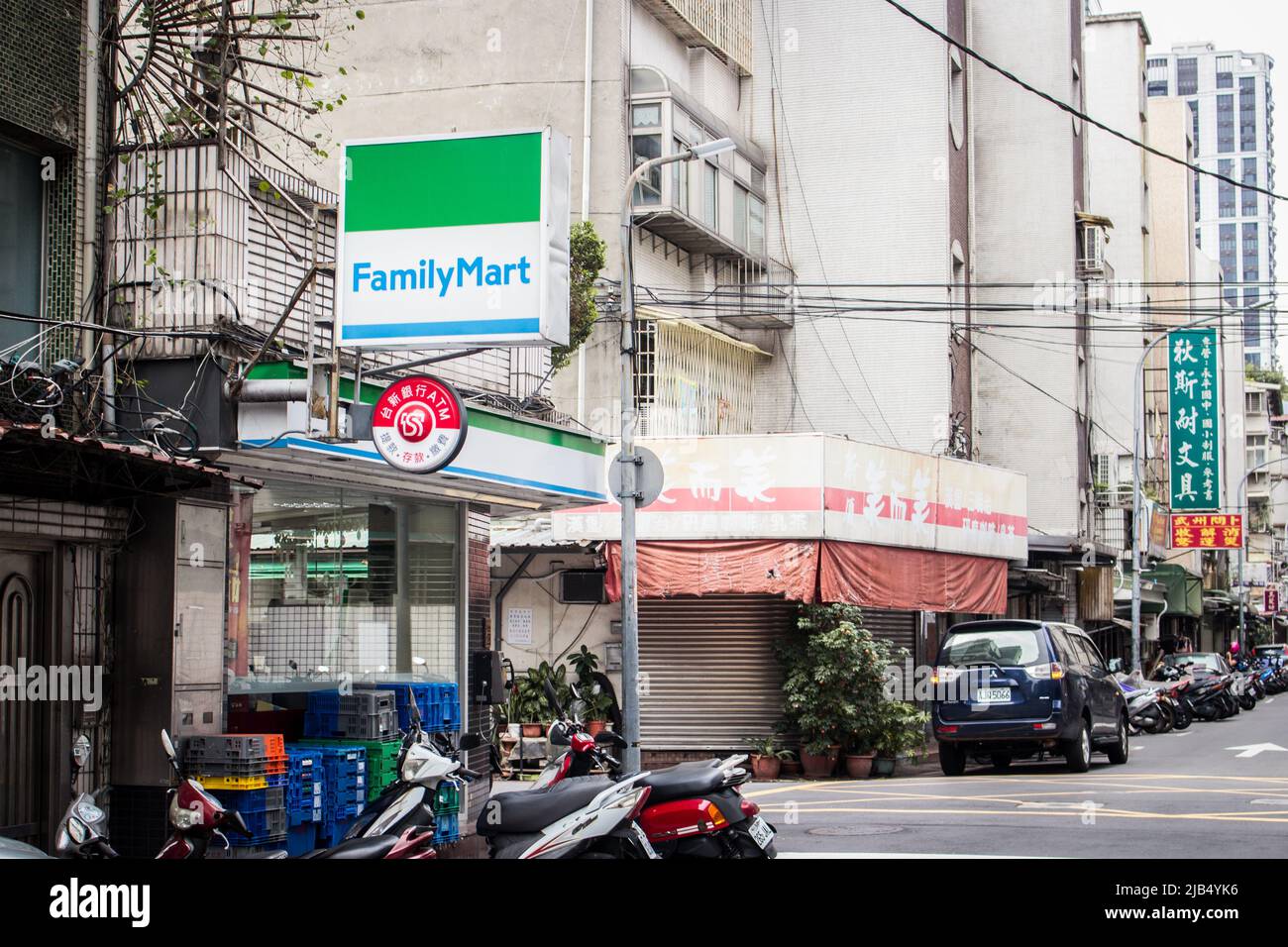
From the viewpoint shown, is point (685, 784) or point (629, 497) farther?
point (629, 497)

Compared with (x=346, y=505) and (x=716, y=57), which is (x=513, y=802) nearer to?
(x=346, y=505)

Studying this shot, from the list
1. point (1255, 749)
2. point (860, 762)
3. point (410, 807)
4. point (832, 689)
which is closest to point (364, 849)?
point (410, 807)

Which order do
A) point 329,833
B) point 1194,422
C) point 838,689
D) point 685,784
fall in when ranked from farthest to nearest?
point 1194,422
point 838,689
point 329,833
point 685,784

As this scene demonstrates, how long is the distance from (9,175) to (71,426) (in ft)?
6.52

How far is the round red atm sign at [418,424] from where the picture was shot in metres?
11.7

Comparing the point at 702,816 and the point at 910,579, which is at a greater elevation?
the point at 910,579

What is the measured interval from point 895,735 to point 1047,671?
138 inches

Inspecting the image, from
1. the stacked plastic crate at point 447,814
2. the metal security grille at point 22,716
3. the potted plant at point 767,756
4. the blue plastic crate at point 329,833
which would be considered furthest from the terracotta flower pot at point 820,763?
the metal security grille at point 22,716

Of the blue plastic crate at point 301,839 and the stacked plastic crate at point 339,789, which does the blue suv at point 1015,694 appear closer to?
the stacked plastic crate at point 339,789

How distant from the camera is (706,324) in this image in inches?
1168

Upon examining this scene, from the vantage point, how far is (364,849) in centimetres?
904

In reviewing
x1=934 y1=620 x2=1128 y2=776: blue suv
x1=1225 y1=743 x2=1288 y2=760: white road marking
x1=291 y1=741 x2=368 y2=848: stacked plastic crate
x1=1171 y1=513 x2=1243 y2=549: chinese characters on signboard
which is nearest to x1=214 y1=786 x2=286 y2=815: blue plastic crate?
x1=291 y1=741 x2=368 y2=848: stacked plastic crate

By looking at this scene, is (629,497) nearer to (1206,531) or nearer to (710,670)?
(710,670)

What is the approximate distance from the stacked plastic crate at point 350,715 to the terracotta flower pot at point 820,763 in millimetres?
10528
